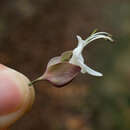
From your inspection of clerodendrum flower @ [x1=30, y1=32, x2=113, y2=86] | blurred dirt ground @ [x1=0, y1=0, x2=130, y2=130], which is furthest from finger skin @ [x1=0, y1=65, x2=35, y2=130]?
blurred dirt ground @ [x1=0, y1=0, x2=130, y2=130]

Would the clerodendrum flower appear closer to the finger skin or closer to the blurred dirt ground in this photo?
the finger skin

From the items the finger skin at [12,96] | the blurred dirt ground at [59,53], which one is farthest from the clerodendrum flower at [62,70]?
the blurred dirt ground at [59,53]

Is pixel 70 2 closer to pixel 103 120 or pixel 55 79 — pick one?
pixel 103 120

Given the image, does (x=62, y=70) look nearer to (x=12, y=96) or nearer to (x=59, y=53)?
(x=12, y=96)

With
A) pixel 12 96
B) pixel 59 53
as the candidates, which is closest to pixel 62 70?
pixel 12 96

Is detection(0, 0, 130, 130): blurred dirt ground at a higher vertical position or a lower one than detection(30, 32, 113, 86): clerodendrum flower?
lower

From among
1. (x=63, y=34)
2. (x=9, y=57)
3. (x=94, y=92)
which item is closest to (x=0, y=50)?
(x=9, y=57)

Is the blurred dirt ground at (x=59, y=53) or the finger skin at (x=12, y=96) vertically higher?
the finger skin at (x=12, y=96)

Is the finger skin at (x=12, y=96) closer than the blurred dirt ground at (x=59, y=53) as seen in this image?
Yes

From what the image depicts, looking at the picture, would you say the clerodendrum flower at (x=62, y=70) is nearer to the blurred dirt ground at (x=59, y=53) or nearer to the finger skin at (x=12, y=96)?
the finger skin at (x=12, y=96)

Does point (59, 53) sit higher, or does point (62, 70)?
point (62, 70)

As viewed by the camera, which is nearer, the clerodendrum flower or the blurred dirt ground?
the clerodendrum flower
